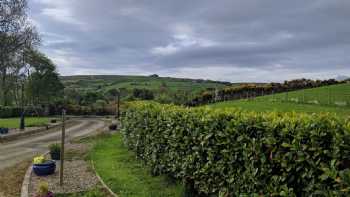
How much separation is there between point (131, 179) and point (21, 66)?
40.2m

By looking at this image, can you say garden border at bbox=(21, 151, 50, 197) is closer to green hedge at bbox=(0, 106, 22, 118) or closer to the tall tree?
green hedge at bbox=(0, 106, 22, 118)

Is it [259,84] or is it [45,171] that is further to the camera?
[259,84]

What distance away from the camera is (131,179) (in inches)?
370

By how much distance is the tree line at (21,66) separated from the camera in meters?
25.7

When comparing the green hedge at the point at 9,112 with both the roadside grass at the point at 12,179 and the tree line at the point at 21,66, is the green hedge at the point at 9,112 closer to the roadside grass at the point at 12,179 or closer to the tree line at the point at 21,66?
the tree line at the point at 21,66

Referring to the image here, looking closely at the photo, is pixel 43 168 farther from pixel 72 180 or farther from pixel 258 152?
pixel 258 152

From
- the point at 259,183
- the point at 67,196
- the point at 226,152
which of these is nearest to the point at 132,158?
the point at 67,196

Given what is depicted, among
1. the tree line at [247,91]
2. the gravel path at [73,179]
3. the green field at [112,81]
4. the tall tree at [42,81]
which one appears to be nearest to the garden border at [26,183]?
the gravel path at [73,179]

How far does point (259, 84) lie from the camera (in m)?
47.0

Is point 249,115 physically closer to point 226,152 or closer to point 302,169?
point 226,152

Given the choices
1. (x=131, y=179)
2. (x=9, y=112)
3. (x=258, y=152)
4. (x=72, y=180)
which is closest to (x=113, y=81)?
(x=9, y=112)

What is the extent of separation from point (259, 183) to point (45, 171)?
7566 millimetres

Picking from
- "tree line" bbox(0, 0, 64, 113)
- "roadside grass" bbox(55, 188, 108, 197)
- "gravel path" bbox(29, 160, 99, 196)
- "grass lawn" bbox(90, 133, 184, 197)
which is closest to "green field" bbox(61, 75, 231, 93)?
"tree line" bbox(0, 0, 64, 113)

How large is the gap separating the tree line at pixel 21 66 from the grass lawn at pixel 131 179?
56.5ft
